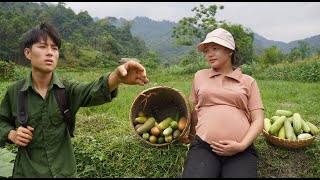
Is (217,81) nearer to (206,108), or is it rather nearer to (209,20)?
(206,108)

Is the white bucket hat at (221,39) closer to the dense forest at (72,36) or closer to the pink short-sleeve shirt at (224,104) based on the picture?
the pink short-sleeve shirt at (224,104)

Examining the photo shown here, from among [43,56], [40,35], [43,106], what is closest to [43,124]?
[43,106]

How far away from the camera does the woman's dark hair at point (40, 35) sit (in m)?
2.70

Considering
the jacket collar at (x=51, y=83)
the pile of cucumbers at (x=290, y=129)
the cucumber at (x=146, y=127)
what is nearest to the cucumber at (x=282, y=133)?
the pile of cucumbers at (x=290, y=129)

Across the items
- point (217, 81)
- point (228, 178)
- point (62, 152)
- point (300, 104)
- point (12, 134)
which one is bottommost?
point (300, 104)

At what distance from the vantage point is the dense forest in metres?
32.8

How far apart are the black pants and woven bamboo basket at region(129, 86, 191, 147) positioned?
784mm

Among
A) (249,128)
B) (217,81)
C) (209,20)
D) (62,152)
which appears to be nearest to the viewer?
(62,152)

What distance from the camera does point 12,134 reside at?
2.63 m

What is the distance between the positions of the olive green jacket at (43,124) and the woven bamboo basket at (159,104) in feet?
4.29

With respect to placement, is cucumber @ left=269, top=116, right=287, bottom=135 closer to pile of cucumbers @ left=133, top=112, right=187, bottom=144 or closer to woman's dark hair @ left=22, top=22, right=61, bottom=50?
pile of cucumbers @ left=133, top=112, right=187, bottom=144

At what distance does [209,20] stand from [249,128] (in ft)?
86.0

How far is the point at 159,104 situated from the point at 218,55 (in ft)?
3.92

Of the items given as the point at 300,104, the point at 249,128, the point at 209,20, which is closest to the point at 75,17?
the point at 209,20
